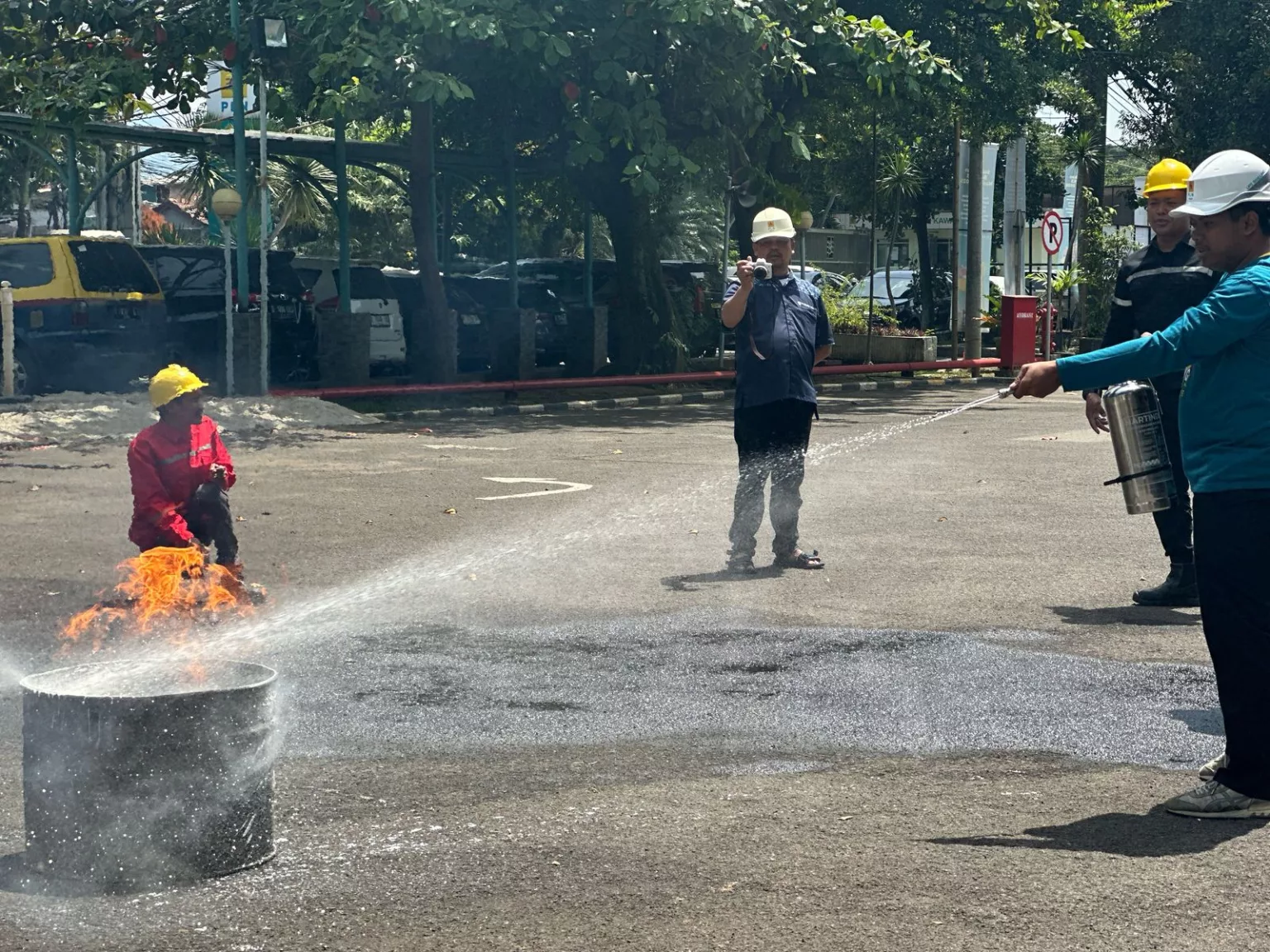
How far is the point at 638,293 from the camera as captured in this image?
86.9 feet

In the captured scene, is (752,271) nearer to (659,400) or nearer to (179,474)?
(179,474)

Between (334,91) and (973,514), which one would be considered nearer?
(973,514)

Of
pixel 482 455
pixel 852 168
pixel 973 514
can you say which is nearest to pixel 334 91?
pixel 482 455

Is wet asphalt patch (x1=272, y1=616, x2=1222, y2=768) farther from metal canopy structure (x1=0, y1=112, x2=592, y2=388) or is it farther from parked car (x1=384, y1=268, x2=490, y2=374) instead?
parked car (x1=384, y1=268, x2=490, y2=374)

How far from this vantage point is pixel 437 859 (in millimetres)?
4570

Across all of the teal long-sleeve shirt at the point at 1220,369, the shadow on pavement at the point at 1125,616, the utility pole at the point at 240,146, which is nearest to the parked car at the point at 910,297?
the utility pole at the point at 240,146

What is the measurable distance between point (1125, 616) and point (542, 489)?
5.85m

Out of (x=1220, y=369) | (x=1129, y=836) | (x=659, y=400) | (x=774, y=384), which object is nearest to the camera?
(x=1129, y=836)

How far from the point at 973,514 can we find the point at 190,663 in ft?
24.0

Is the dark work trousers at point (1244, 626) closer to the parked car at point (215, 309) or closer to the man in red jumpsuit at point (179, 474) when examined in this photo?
the man in red jumpsuit at point (179, 474)

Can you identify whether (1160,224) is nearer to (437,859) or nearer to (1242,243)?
(1242,243)

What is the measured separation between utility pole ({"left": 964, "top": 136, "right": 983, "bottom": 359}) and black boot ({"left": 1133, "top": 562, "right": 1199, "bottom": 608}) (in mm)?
20882

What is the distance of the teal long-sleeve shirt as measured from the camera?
4.96m

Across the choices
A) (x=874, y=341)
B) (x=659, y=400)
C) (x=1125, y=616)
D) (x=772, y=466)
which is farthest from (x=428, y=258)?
(x=1125, y=616)
